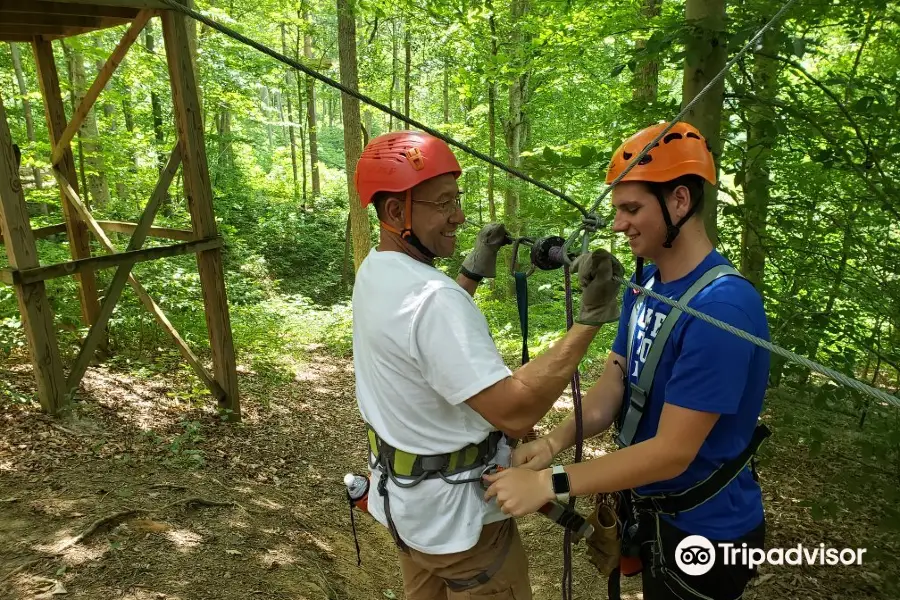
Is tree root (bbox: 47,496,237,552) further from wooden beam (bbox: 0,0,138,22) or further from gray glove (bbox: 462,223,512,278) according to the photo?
wooden beam (bbox: 0,0,138,22)

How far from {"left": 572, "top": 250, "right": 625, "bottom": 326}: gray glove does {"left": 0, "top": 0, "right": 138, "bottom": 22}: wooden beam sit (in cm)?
473

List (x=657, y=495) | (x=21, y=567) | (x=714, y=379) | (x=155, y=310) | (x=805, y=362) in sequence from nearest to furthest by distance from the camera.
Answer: (x=805, y=362), (x=714, y=379), (x=657, y=495), (x=21, y=567), (x=155, y=310)

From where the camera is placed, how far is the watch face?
5.54 feet

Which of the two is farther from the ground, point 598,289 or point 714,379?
point 598,289

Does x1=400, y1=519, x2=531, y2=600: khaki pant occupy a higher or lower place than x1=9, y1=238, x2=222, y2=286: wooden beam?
lower

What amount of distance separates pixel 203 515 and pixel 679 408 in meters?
3.54

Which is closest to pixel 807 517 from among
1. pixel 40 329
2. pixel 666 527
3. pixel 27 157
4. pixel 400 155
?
pixel 666 527

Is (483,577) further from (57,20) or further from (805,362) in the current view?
(57,20)

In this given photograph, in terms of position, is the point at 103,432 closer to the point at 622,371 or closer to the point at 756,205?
the point at 622,371

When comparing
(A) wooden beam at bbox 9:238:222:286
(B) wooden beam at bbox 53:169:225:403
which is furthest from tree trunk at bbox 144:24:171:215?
(A) wooden beam at bbox 9:238:222:286

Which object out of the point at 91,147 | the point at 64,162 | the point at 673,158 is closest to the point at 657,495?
the point at 673,158

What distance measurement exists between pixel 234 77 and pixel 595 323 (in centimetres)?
1670

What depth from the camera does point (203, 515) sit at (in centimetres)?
378

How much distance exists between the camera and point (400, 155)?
6.28ft
